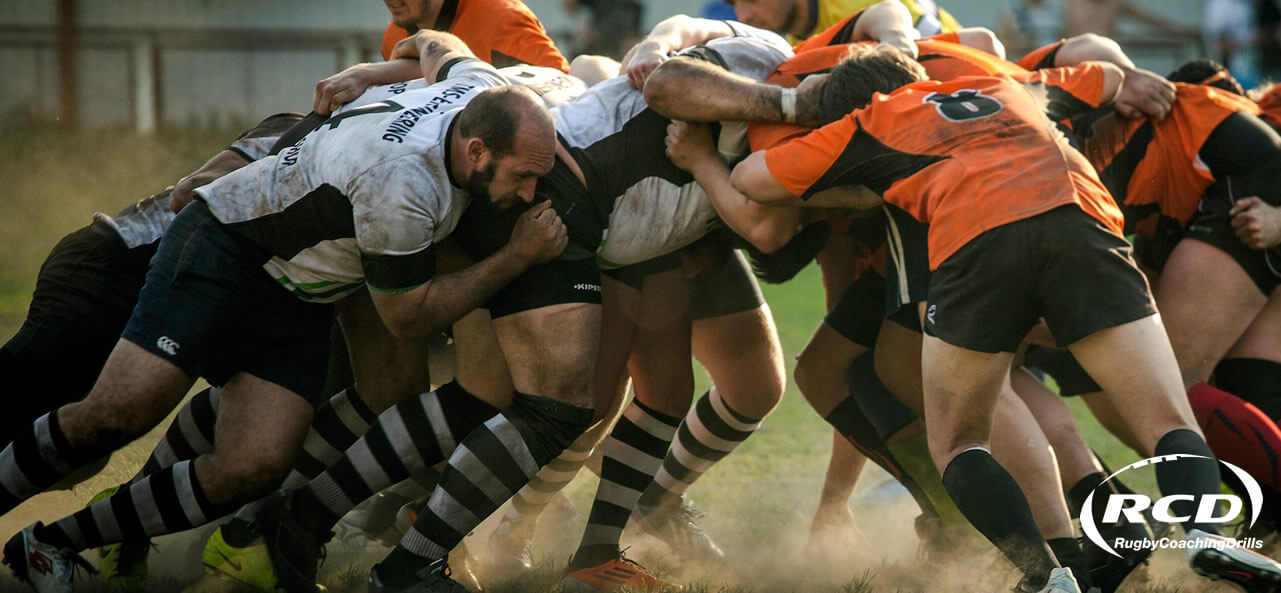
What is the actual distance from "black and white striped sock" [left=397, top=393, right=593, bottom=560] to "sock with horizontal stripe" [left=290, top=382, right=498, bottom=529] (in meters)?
0.21

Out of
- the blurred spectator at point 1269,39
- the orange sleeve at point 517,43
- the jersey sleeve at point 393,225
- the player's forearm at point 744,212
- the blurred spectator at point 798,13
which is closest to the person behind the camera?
the jersey sleeve at point 393,225

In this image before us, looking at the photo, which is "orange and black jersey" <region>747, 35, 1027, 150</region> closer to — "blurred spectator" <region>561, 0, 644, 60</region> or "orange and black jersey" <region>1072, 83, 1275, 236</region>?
"orange and black jersey" <region>1072, 83, 1275, 236</region>

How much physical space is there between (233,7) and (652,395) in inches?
608

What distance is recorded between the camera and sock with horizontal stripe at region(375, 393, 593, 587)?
142 inches

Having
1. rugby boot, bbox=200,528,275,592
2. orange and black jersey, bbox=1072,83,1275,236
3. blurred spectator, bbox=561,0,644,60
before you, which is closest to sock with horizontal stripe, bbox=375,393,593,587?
rugby boot, bbox=200,528,275,592

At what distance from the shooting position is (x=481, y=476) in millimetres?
3605

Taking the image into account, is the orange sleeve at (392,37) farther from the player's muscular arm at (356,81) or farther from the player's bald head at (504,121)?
the player's bald head at (504,121)

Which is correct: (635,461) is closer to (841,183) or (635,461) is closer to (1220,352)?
(841,183)

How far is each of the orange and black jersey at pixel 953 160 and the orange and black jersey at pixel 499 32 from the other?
144 cm

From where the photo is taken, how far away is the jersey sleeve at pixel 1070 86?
3879mm

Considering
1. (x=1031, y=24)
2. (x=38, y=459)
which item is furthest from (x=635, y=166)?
(x=1031, y=24)

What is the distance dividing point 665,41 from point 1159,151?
5.92 ft

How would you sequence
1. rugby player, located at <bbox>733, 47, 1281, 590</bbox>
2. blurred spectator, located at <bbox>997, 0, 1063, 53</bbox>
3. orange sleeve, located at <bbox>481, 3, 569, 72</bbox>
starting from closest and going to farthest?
rugby player, located at <bbox>733, 47, 1281, 590</bbox>, orange sleeve, located at <bbox>481, 3, 569, 72</bbox>, blurred spectator, located at <bbox>997, 0, 1063, 53</bbox>

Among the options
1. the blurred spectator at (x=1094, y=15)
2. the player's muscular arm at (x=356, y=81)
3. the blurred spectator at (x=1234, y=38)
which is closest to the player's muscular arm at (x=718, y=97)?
the player's muscular arm at (x=356, y=81)
